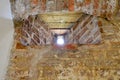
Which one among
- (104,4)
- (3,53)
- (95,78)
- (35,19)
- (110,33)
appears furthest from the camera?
(35,19)

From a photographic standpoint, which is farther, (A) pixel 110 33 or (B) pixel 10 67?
(A) pixel 110 33

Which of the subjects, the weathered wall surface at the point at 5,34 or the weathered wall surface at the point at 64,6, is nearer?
the weathered wall surface at the point at 5,34

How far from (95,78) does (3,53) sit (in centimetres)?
76

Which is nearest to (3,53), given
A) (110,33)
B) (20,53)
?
(20,53)

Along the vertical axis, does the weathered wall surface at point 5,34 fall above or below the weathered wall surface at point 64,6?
below

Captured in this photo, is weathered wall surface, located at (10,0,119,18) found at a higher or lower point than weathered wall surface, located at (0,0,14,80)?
higher

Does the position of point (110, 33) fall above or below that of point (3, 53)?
above

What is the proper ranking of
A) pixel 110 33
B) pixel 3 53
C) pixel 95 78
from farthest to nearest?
pixel 110 33 < pixel 3 53 < pixel 95 78

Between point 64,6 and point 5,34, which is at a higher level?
point 64,6

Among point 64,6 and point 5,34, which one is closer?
point 5,34

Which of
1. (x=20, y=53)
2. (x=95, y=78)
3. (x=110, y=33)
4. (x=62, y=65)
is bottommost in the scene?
(x=95, y=78)

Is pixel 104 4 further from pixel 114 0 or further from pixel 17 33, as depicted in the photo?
pixel 17 33

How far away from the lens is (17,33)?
2.28m

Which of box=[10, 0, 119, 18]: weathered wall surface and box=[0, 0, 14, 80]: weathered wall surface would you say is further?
box=[10, 0, 119, 18]: weathered wall surface
